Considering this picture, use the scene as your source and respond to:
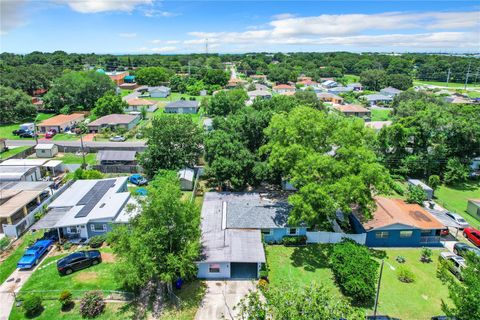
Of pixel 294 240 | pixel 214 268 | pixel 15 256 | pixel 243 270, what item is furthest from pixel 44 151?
pixel 294 240

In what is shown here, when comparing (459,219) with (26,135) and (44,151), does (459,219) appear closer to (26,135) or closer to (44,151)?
(44,151)

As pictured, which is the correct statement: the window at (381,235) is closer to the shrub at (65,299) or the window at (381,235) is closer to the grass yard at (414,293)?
the grass yard at (414,293)

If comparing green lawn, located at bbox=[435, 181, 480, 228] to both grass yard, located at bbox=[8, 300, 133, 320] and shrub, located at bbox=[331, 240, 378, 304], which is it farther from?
grass yard, located at bbox=[8, 300, 133, 320]

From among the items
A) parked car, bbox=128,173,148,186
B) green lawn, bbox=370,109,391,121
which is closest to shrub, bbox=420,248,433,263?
parked car, bbox=128,173,148,186

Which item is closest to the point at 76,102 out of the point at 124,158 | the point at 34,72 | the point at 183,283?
the point at 34,72

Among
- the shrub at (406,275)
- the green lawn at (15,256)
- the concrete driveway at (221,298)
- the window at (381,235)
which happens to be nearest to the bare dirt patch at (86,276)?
the green lawn at (15,256)
